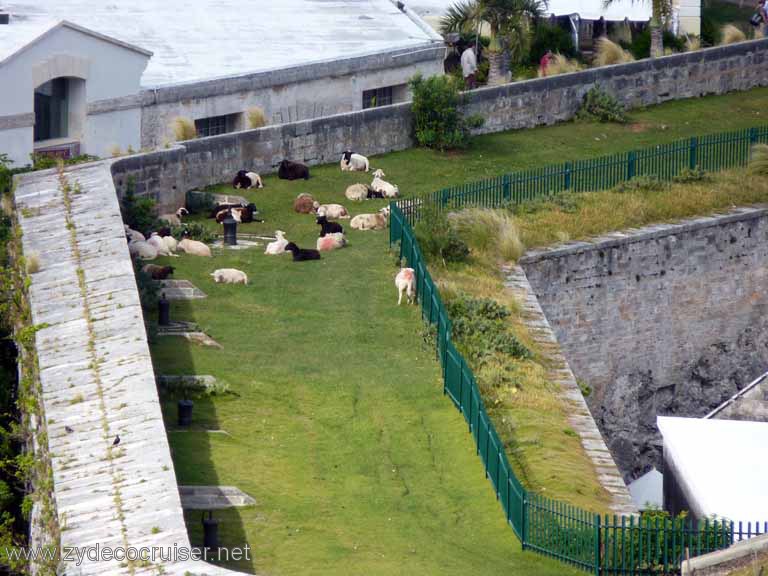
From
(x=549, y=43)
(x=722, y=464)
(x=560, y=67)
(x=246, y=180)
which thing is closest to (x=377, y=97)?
(x=560, y=67)

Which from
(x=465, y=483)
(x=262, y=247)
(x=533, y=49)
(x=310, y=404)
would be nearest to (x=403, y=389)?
(x=310, y=404)

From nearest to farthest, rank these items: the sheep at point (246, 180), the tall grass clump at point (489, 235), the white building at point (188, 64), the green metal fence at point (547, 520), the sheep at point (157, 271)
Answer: the green metal fence at point (547, 520)
the sheep at point (157, 271)
the tall grass clump at point (489, 235)
the sheep at point (246, 180)
the white building at point (188, 64)

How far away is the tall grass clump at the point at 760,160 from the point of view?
1331 inches

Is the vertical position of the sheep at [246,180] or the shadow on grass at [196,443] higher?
the sheep at [246,180]

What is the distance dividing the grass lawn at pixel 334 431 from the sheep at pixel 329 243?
0.19 m

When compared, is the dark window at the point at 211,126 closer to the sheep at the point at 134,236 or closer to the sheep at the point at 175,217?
the sheep at the point at 175,217

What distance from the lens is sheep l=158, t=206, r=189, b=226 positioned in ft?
94.9

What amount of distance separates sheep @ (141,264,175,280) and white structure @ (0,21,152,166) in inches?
264

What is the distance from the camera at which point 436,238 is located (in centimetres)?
2762

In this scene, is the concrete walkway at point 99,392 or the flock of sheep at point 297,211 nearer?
the concrete walkway at point 99,392

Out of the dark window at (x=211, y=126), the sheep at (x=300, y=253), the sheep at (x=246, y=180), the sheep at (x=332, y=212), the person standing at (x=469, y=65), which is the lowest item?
the sheep at (x=300, y=253)

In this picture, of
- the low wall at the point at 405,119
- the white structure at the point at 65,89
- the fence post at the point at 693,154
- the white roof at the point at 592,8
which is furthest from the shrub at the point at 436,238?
the white roof at the point at 592,8

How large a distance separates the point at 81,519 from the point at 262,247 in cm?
1297

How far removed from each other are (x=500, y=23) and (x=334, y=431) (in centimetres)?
2000
